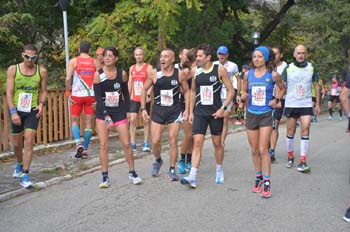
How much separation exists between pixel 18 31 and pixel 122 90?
42.0 ft

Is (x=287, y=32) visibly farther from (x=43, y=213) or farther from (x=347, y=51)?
(x=43, y=213)

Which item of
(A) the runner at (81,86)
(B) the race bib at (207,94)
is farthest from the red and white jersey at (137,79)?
(B) the race bib at (207,94)

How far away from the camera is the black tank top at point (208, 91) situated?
708 cm

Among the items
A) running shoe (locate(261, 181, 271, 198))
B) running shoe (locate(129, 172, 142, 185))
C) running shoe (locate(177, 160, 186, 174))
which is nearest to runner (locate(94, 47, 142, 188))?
running shoe (locate(129, 172, 142, 185))

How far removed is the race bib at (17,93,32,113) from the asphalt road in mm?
1212

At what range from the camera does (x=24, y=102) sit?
7176mm

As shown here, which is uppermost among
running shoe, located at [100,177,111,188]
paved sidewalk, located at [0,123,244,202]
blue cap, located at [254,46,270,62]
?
blue cap, located at [254,46,270,62]

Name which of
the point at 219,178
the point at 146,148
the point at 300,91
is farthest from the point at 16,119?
the point at 300,91

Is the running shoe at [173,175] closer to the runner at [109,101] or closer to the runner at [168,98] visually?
the runner at [168,98]

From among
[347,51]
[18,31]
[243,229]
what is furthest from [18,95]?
[347,51]

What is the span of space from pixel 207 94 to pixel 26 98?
8.57ft

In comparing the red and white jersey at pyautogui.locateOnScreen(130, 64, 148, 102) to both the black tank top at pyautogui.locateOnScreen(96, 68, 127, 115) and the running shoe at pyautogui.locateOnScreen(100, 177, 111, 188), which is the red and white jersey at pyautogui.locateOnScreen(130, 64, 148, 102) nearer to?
the black tank top at pyautogui.locateOnScreen(96, 68, 127, 115)

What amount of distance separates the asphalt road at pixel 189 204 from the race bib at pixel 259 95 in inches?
48.5

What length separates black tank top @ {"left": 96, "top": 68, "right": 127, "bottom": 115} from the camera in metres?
7.07
